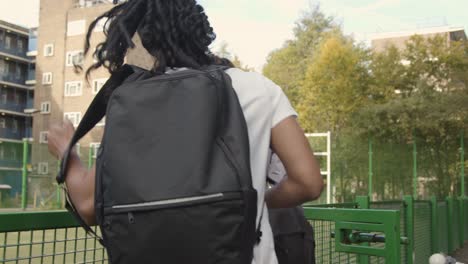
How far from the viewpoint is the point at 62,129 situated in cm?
125

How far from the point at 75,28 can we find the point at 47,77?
15.4ft

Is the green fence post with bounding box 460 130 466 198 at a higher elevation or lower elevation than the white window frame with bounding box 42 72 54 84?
lower

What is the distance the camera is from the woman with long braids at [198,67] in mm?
1187

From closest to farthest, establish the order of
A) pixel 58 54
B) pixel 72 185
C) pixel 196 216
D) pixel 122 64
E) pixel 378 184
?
pixel 196 216, pixel 72 185, pixel 122 64, pixel 378 184, pixel 58 54

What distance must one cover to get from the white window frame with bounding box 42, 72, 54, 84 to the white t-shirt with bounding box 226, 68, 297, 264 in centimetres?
4414

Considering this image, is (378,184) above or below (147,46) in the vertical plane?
below

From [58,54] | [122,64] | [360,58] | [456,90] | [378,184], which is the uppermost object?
[58,54]

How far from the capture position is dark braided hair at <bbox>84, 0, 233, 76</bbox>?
1.25 metres

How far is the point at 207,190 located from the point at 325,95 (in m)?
23.8

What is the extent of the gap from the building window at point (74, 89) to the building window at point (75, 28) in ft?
12.6

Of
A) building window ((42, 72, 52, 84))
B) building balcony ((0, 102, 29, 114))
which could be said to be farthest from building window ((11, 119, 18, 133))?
building window ((42, 72, 52, 84))

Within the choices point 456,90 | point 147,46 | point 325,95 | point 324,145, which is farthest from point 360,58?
point 147,46

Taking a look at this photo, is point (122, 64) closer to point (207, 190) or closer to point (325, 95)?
point (207, 190)

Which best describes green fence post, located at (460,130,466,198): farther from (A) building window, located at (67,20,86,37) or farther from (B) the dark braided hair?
(A) building window, located at (67,20,86,37)
